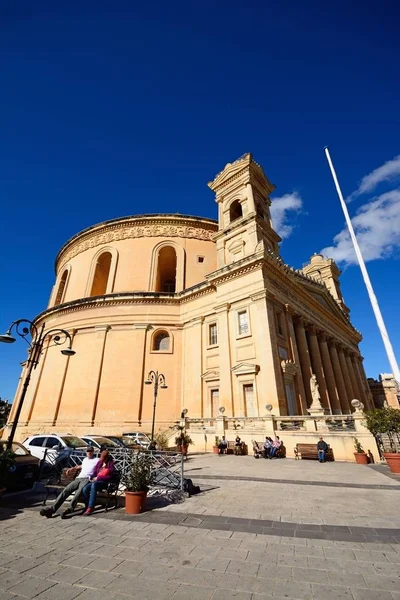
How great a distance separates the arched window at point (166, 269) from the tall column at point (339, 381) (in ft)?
59.8

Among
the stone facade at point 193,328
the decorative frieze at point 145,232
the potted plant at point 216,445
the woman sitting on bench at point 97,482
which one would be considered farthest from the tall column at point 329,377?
the woman sitting on bench at point 97,482

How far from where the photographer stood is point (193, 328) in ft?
75.5

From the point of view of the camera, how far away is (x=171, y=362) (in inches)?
890

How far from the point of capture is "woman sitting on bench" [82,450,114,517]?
18.7ft

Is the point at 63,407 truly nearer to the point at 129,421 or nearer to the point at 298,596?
the point at 129,421

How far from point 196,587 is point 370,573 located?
6.63ft

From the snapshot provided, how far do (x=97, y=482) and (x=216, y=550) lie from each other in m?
3.13

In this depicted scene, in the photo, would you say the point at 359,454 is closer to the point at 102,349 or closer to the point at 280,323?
the point at 280,323

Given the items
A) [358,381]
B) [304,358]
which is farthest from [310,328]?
[358,381]

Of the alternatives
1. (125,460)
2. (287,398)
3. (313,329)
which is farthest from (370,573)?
(313,329)

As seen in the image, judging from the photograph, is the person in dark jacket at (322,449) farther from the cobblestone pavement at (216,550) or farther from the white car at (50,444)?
the white car at (50,444)

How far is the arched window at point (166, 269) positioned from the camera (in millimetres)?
28984

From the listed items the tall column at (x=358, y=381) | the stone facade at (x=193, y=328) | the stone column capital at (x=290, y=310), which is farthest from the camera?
the tall column at (x=358, y=381)

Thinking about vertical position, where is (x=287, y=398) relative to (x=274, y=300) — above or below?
below
